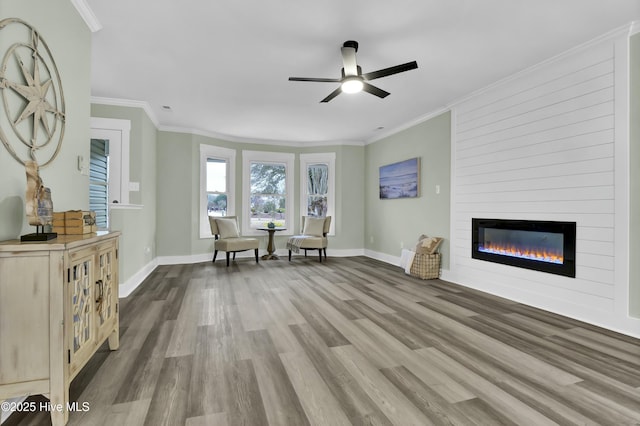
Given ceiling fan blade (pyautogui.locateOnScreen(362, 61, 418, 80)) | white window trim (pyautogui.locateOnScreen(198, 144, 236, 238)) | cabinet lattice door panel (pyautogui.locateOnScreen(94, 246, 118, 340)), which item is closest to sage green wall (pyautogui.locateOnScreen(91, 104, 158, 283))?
white window trim (pyautogui.locateOnScreen(198, 144, 236, 238))

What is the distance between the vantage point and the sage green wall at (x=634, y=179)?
8.27 ft

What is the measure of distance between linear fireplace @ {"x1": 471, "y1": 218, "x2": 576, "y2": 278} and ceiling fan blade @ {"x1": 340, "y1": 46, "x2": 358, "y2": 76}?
8.09 ft

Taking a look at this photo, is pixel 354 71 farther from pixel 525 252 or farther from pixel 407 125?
pixel 407 125

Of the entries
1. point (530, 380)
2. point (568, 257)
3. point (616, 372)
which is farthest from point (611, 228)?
point (530, 380)

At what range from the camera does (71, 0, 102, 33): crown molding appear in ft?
7.31

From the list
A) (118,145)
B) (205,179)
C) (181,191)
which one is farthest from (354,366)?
(205,179)

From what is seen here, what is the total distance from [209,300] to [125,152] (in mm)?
2331

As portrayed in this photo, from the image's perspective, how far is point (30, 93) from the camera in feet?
5.59

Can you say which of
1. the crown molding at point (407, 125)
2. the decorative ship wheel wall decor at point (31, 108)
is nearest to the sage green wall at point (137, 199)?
the decorative ship wheel wall decor at point (31, 108)

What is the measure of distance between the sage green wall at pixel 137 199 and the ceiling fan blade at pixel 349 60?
298 cm

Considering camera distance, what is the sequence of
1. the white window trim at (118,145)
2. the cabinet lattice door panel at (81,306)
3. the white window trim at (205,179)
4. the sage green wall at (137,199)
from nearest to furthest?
the cabinet lattice door panel at (81,306) → the sage green wall at (137,199) → the white window trim at (118,145) → the white window trim at (205,179)

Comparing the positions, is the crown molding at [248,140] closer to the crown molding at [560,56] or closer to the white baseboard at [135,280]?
the white baseboard at [135,280]

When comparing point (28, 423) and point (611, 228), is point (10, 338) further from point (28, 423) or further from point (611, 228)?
point (611, 228)

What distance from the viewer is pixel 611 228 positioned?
269cm
